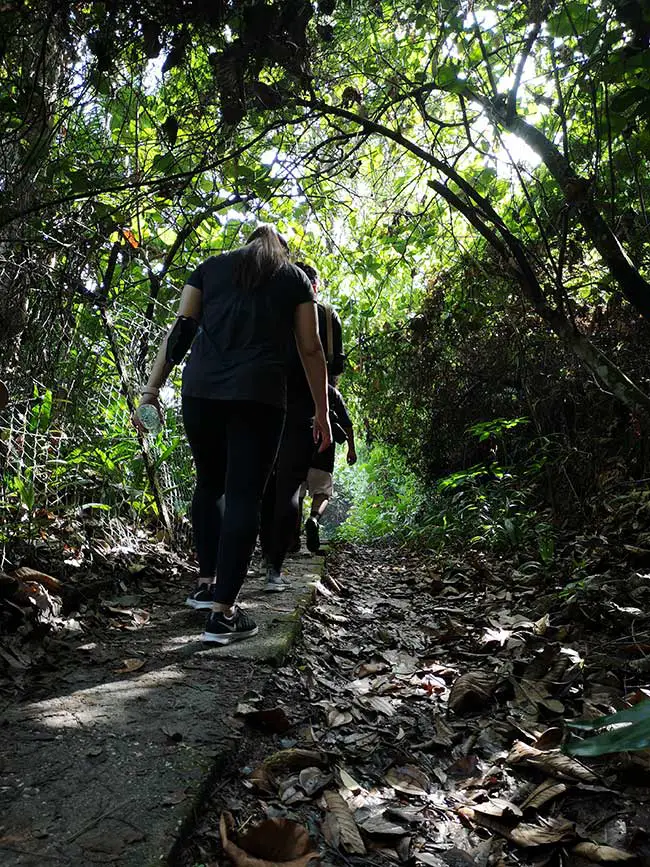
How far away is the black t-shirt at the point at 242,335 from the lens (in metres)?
2.63

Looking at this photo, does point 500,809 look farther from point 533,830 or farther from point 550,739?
point 550,739

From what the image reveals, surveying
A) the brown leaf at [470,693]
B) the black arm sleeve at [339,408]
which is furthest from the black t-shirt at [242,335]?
the black arm sleeve at [339,408]

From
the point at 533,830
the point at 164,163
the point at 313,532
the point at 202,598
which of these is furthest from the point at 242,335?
the point at 313,532

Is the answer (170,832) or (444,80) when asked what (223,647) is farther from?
(444,80)

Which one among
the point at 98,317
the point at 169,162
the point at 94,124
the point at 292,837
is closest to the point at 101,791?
the point at 292,837

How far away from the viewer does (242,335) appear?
271 centimetres

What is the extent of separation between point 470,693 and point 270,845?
111 centimetres

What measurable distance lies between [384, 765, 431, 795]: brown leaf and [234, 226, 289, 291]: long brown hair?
1.89 meters

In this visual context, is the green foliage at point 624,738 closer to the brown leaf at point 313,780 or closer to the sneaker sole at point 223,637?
the brown leaf at point 313,780

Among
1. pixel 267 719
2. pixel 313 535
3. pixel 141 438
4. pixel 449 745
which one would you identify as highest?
pixel 141 438

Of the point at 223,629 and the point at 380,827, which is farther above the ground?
the point at 223,629

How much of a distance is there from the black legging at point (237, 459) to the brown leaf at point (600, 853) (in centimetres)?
152

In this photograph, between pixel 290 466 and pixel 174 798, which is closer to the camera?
pixel 174 798

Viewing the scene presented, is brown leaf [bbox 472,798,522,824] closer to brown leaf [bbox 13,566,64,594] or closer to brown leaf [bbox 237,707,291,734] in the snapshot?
brown leaf [bbox 237,707,291,734]
